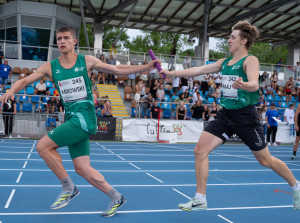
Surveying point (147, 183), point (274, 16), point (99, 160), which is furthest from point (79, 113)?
point (274, 16)

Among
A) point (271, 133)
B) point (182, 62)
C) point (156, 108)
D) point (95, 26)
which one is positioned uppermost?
point (95, 26)

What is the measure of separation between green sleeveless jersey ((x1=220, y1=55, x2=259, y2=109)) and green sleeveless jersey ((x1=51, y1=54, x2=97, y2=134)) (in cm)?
167

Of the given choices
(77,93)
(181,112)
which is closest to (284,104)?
(181,112)

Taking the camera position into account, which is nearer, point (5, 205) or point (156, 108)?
point (5, 205)

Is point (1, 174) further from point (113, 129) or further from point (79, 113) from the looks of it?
point (113, 129)

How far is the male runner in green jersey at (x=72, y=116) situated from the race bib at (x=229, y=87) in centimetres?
158

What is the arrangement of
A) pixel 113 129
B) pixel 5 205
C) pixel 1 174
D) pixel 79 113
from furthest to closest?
1. pixel 113 129
2. pixel 1 174
3. pixel 5 205
4. pixel 79 113

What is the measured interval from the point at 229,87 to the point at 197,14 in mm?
27790

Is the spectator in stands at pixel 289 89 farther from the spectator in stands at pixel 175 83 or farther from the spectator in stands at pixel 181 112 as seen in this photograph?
the spectator in stands at pixel 181 112

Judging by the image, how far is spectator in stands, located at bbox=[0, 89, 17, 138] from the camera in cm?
1458

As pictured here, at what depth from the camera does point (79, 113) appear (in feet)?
12.9

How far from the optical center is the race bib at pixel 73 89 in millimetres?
3949

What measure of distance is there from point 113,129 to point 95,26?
1721 centimetres

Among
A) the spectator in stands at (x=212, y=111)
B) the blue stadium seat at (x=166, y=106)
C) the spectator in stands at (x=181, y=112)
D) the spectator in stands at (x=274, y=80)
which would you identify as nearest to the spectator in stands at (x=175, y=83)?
the blue stadium seat at (x=166, y=106)
